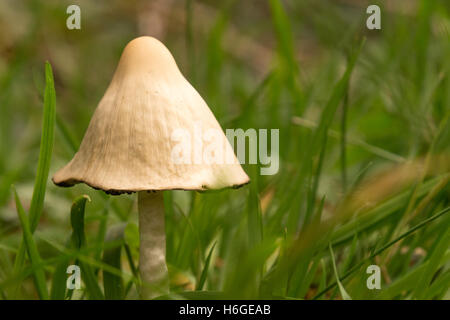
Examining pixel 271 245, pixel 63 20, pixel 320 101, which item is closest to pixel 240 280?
pixel 271 245

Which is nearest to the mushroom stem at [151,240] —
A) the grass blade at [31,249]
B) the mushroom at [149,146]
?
the mushroom at [149,146]

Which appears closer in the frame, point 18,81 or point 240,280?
point 240,280

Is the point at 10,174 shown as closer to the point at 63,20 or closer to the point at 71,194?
the point at 71,194

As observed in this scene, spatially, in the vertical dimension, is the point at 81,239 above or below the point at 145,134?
below

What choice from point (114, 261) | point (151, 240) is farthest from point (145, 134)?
point (114, 261)

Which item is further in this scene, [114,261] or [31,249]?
[114,261]

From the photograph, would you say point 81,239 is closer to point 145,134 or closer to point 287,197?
point 145,134

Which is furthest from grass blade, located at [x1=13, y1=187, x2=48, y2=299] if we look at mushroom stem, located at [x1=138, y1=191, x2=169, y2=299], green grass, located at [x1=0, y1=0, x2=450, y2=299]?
mushroom stem, located at [x1=138, y1=191, x2=169, y2=299]

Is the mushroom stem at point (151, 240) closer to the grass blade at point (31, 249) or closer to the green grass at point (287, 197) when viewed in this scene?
the green grass at point (287, 197)

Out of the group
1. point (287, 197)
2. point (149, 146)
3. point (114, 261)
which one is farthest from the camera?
point (287, 197)
